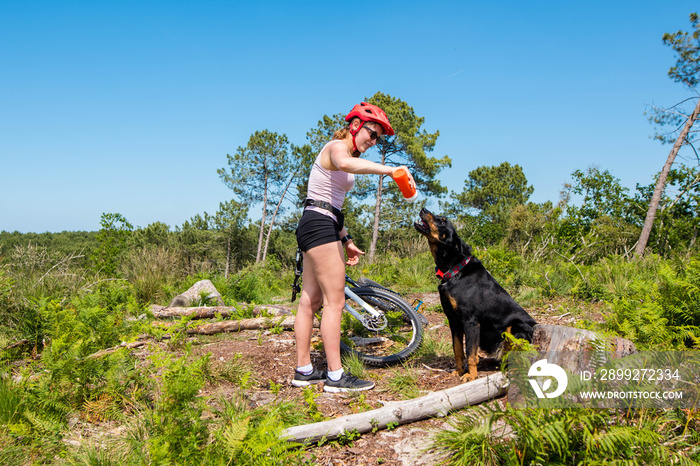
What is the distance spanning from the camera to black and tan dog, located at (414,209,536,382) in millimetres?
3136

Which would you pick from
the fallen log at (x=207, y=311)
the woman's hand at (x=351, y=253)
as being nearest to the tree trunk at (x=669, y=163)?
the fallen log at (x=207, y=311)

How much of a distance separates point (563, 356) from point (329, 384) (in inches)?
65.9

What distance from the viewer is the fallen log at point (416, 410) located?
2430 millimetres

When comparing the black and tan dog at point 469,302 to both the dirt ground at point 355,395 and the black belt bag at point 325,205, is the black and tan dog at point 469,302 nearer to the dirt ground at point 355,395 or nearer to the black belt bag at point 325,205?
the dirt ground at point 355,395

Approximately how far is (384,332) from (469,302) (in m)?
1.26

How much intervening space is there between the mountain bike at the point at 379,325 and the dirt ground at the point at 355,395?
0.54 feet

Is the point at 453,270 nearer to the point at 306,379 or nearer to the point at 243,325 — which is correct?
the point at 306,379

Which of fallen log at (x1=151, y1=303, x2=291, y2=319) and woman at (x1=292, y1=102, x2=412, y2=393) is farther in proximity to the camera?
fallen log at (x1=151, y1=303, x2=291, y2=319)

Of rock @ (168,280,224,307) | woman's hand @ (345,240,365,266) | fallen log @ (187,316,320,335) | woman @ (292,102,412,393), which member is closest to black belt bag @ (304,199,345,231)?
woman @ (292,102,412,393)

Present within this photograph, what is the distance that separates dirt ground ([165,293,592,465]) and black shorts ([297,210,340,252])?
42.7 inches

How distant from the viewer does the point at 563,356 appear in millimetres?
2324

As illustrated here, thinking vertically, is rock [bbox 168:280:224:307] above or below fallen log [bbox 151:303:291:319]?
above

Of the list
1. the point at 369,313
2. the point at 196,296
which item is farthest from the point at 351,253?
the point at 196,296

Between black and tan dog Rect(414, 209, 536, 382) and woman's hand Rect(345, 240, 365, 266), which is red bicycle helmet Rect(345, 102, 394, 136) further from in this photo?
woman's hand Rect(345, 240, 365, 266)
